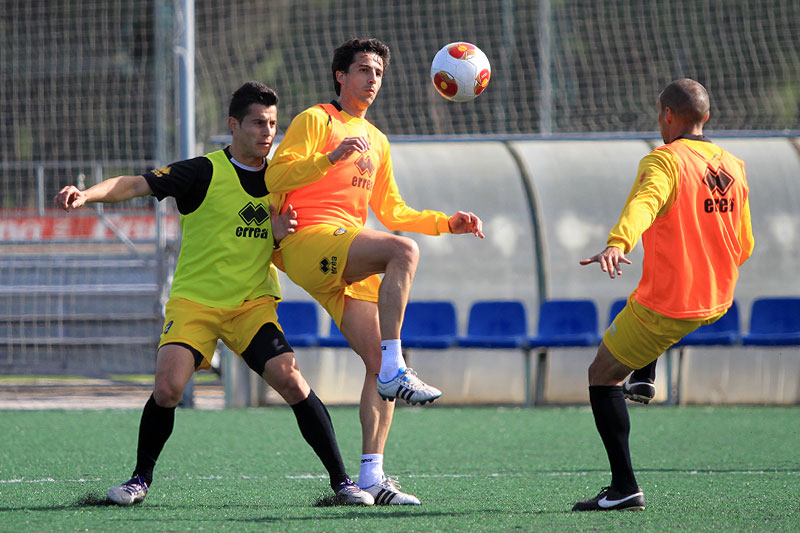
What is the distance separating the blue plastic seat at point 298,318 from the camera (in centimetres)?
1050

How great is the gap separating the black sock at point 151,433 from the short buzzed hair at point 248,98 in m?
1.37

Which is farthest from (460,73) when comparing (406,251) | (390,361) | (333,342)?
(333,342)

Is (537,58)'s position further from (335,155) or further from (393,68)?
(335,155)

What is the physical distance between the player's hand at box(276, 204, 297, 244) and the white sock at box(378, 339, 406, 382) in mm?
689

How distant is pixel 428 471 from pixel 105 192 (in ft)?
8.57

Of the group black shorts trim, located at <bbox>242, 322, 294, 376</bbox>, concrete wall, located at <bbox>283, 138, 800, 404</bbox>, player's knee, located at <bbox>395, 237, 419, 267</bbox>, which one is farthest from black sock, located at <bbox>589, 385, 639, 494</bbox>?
concrete wall, located at <bbox>283, 138, 800, 404</bbox>

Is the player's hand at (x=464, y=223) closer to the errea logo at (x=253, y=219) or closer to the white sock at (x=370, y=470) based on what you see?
the errea logo at (x=253, y=219)

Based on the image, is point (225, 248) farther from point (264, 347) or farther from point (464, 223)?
point (464, 223)

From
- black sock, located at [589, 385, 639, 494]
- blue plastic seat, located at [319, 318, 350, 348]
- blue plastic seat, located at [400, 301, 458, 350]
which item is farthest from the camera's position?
blue plastic seat, located at [400, 301, 458, 350]

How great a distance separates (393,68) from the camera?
14203 millimetres

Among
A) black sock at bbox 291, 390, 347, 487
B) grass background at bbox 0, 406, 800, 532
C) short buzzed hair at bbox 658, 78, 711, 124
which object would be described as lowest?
grass background at bbox 0, 406, 800, 532

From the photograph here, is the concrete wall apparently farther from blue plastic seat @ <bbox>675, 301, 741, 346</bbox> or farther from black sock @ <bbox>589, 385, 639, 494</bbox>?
black sock @ <bbox>589, 385, 639, 494</bbox>

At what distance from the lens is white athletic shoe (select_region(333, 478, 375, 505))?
4.55 meters

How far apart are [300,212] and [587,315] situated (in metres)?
6.59
